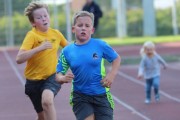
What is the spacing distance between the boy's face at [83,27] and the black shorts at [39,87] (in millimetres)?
1773

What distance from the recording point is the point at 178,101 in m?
14.8

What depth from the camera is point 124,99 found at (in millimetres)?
15312

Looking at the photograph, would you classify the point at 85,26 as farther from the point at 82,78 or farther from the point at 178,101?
the point at 178,101

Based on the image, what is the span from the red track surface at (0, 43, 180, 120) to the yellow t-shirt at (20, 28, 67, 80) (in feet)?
9.94

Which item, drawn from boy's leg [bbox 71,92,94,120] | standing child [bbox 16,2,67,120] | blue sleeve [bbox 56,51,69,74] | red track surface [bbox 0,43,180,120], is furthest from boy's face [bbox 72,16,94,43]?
red track surface [bbox 0,43,180,120]

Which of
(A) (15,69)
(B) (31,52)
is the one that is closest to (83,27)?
(B) (31,52)

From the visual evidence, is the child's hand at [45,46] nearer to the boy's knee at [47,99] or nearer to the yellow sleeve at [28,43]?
the yellow sleeve at [28,43]

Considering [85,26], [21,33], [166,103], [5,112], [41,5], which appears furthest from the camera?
[21,33]

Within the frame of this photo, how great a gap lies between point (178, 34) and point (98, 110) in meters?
38.7

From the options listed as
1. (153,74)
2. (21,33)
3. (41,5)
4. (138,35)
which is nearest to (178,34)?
(138,35)

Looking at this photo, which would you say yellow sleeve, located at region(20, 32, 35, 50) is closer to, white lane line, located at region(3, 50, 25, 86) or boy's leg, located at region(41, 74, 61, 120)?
boy's leg, located at region(41, 74, 61, 120)

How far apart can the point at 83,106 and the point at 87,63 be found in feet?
1.60

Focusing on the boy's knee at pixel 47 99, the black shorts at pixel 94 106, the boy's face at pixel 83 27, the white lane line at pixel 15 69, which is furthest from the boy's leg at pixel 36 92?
the white lane line at pixel 15 69

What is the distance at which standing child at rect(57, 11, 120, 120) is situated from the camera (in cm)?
759
